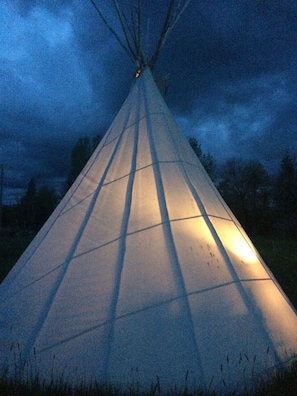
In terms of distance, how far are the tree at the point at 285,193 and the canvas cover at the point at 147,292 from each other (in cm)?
1694

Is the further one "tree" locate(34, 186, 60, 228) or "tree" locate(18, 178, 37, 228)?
"tree" locate(18, 178, 37, 228)

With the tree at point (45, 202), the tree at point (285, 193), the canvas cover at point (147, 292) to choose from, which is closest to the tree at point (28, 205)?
the tree at point (45, 202)

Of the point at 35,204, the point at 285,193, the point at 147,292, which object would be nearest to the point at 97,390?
the point at 147,292

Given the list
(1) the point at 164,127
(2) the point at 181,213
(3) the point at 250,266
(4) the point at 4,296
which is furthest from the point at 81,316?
(1) the point at 164,127

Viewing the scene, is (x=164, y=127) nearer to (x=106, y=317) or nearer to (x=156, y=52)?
(x=156, y=52)

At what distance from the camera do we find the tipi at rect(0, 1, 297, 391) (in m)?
1.98

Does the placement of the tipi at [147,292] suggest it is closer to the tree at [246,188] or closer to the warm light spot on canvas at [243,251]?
the warm light spot on canvas at [243,251]

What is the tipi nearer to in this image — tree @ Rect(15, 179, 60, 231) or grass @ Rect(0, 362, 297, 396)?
grass @ Rect(0, 362, 297, 396)

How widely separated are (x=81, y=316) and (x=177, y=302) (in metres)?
0.71

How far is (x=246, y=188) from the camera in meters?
25.3

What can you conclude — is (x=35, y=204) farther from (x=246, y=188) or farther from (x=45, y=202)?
(x=246, y=188)

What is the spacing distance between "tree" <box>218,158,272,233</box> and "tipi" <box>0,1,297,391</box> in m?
21.0

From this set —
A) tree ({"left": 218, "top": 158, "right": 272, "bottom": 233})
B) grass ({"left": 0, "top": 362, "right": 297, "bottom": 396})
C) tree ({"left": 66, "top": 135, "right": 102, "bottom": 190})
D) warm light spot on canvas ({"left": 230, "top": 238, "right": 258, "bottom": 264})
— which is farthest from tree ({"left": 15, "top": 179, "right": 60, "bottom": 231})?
grass ({"left": 0, "top": 362, "right": 297, "bottom": 396})

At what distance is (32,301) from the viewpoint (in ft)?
8.16
